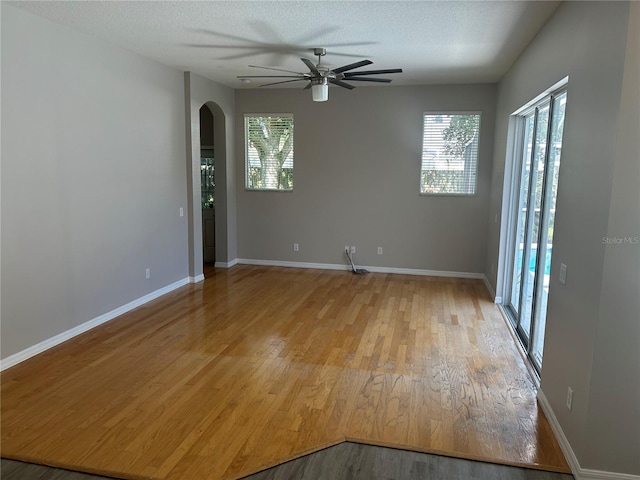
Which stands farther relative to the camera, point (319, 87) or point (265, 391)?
point (319, 87)

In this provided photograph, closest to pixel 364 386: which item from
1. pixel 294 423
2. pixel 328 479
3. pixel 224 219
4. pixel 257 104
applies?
pixel 294 423

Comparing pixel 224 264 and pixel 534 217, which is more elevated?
pixel 534 217

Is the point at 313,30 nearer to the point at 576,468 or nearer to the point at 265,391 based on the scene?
the point at 265,391

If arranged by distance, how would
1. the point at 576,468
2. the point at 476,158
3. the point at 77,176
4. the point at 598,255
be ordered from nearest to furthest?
the point at 598,255 → the point at 576,468 → the point at 77,176 → the point at 476,158

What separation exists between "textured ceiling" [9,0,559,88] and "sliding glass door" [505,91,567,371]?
0.76 meters

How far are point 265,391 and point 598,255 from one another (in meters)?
2.23

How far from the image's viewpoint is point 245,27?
12.5ft

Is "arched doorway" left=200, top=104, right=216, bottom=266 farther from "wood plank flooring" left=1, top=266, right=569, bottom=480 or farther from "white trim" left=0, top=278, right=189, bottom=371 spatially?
"wood plank flooring" left=1, top=266, right=569, bottom=480

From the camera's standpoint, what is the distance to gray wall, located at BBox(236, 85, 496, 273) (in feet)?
21.4

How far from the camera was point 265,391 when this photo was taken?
3.14 m

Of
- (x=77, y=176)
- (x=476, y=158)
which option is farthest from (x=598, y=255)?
(x=476, y=158)

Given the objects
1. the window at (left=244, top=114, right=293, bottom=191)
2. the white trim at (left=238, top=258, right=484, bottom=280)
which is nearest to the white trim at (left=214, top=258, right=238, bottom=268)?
the white trim at (left=238, top=258, right=484, bottom=280)

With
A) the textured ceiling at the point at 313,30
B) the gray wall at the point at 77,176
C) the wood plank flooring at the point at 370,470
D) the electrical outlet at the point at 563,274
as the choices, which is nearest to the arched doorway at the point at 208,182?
the gray wall at the point at 77,176

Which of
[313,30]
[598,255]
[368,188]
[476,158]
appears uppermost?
[313,30]
